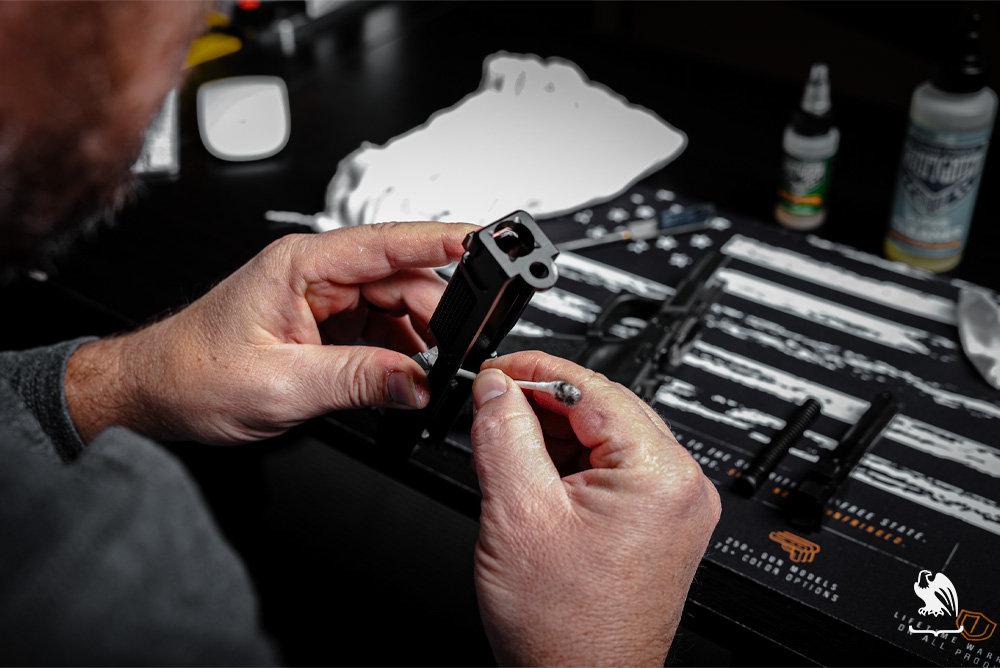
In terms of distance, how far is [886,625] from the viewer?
2.17 ft

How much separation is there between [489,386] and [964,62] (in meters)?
0.62

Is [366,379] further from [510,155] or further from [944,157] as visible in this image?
[944,157]

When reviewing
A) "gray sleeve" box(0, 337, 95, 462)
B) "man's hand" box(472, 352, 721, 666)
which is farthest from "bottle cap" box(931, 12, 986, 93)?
"gray sleeve" box(0, 337, 95, 462)

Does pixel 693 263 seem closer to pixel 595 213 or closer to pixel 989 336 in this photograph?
pixel 595 213

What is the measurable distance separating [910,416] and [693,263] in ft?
1.01

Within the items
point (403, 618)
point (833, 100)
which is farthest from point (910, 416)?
point (403, 618)

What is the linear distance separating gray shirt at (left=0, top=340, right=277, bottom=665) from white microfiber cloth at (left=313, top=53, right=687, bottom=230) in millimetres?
628

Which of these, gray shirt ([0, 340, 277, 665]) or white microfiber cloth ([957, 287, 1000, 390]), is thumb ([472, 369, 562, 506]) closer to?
gray shirt ([0, 340, 277, 665])

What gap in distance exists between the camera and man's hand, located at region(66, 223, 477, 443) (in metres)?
0.74

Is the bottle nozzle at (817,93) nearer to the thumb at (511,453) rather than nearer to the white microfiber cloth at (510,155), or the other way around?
the white microfiber cloth at (510,155)

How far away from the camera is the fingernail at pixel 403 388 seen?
2.33 ft

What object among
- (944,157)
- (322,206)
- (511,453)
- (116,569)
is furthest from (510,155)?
(116,569)

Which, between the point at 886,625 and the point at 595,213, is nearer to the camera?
the point at 886,625

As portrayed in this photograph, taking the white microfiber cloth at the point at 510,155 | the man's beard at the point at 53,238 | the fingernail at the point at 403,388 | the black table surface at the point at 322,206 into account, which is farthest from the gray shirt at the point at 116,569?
the white microfiber cloth at the point at 510,155
